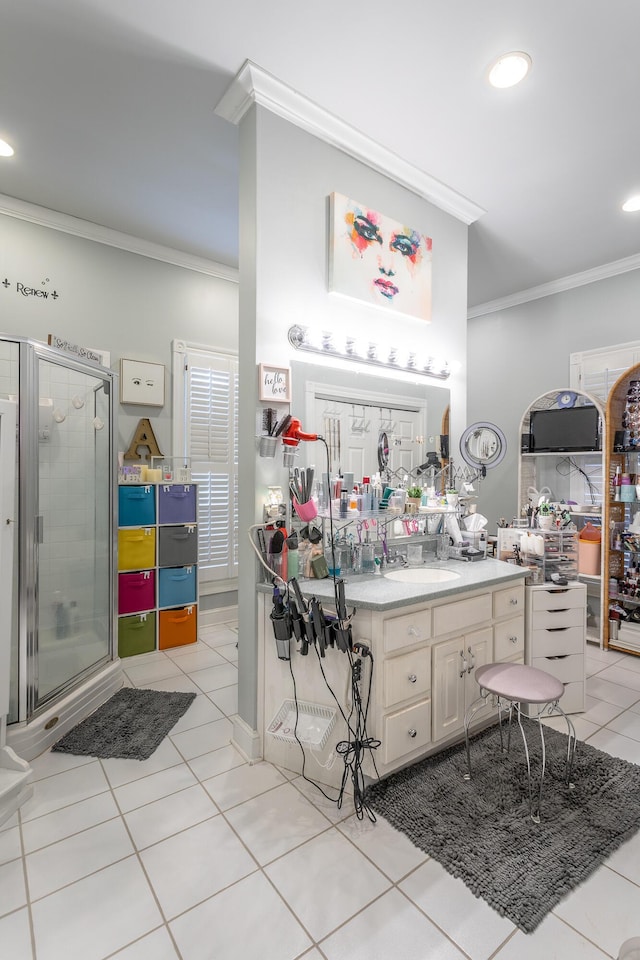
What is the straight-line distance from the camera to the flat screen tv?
389 cm

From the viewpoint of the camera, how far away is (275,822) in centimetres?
185

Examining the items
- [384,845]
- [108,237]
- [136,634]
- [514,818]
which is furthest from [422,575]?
[108,237]

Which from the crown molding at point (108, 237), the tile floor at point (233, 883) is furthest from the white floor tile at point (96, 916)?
the crown molding at point (108, 237)

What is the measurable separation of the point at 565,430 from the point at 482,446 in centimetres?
136

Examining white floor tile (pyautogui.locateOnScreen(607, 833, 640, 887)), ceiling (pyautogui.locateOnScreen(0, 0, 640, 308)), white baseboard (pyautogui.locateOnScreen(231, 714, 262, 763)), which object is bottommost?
white floor tile (pyautogui.locateOnScreen(607, 833, 640, 887))

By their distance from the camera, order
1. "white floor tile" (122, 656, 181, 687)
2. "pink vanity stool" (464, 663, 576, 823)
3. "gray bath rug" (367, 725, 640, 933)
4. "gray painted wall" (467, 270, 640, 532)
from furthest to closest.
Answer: "gray painted wall" (467, 270, 640, 532)
"white floor tile" (122, 656, 181, 687)
"pink vanity stool" (464, 663, 576, 823)
"gray bath rug" (367, 725, 640, 933)

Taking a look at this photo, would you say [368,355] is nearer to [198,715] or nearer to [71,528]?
[71,528]

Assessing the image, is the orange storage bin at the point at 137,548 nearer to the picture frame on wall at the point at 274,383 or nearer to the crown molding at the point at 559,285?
the picture frame on wall at the point at 274,383

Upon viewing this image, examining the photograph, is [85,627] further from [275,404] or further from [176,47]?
[176,47]

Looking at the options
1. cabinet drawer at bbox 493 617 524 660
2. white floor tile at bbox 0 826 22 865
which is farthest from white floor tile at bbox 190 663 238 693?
cabinet drawer at bbox 493 617 524 660

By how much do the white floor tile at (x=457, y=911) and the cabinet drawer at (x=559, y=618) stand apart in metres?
1.33

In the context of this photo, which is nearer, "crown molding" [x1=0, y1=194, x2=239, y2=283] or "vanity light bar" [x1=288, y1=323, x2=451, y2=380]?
"vanity light bar" [x1=288, y1=323, x2=451, y2=380]

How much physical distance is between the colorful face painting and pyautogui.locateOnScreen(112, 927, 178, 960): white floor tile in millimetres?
2678

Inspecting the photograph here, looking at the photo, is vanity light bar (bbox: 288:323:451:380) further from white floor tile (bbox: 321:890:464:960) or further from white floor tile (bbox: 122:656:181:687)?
white floor tile (bbox: 122:656:181:687)
